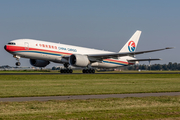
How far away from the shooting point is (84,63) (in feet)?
166

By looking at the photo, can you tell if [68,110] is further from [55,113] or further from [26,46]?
[26,46]

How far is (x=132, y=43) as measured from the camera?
219 ft

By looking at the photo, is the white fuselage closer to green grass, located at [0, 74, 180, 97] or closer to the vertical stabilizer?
green grass, located at [0, 74, 180, 97]

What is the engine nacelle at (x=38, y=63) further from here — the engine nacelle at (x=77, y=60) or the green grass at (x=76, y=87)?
the green grass at (x=76, y=87)

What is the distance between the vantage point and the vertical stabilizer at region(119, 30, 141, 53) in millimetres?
65562

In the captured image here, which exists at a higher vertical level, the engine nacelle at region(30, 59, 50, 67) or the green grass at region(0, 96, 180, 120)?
the engine nacelle at region(30, 59, 50, 67)

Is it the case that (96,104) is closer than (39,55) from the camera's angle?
Yes

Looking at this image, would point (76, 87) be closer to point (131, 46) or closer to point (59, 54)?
point (59, 54)

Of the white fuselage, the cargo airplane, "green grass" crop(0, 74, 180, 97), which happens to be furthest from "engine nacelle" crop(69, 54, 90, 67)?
"green grass" crop(0, 74, 180, 97)

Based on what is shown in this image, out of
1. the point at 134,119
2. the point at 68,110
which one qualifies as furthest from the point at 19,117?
the point at 134,119

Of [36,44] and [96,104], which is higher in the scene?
[36,44]

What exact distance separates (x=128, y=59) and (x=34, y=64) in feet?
75.0

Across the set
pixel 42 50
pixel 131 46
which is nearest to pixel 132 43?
pixel 131 46

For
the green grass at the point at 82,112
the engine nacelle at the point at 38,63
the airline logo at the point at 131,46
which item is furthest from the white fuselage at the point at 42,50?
the green grass at the point at 82,112
